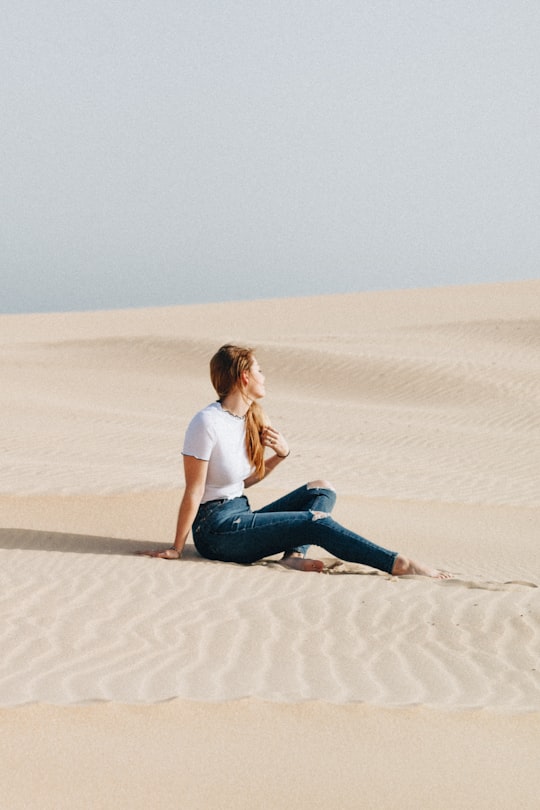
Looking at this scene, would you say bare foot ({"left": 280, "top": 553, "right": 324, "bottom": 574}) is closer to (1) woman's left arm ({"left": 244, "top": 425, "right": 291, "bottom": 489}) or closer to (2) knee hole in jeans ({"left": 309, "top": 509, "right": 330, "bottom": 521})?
(2) knee hole in jeans ({"left": 309, "top": 509, "right": 330, "bottom": 521})

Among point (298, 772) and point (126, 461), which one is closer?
point (298, 772)

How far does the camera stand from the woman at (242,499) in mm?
6488

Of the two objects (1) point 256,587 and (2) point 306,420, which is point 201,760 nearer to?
(1) point 256,587

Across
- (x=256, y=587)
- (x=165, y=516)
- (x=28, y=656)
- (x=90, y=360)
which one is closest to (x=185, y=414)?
→ (x=90, y=360)

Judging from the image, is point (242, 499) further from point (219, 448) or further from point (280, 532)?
point (219, 448)

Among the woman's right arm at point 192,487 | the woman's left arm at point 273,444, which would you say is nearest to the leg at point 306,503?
the woman's left arm at point 273,444

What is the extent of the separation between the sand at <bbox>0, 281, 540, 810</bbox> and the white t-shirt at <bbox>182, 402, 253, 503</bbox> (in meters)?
0.57

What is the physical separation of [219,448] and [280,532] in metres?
0.69

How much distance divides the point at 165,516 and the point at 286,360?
15.1 m

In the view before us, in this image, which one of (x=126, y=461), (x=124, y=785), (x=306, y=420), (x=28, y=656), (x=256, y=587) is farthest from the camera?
(x=306, y=420)

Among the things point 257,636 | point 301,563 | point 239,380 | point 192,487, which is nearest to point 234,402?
point 239,380

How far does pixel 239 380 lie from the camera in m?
6.54

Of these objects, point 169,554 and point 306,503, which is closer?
point 306,503

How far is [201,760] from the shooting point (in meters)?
3.46
